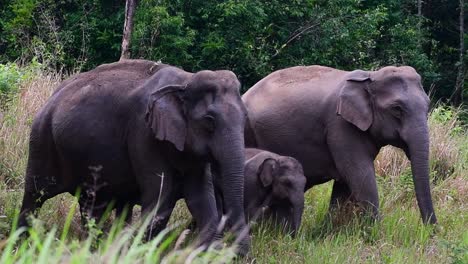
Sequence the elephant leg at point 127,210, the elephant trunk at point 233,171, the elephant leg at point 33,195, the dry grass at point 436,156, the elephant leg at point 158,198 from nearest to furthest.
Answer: the elephant trunk at point 233,171
the elephant leg at point 158,198
the elephant leg at point 33,195
the elephant leg at point 127,210
the dry grass at point 436,156

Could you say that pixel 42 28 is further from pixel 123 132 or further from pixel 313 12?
pixel 123 132

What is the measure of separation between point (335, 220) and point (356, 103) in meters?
1.22

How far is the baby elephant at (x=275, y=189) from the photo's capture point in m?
10.5

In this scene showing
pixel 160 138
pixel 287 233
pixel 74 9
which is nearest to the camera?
pixel 160 138

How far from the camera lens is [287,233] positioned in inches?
391

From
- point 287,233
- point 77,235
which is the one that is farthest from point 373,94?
point 77,235

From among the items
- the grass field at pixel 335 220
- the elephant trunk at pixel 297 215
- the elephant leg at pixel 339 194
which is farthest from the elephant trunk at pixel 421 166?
the elephant trunk at pixel 297 215

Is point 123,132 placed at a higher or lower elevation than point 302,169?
higher

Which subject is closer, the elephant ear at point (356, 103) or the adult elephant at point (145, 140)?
the adult elephant at point (145, 140)

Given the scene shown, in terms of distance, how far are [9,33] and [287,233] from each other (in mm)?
12923

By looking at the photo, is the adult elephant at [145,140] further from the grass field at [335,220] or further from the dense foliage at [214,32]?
the dense foliage at [214,32]

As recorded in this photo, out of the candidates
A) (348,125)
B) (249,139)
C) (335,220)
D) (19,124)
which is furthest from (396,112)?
(19,124)

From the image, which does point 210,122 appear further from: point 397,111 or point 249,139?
point 249,139

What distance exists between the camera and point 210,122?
855 centimetres
